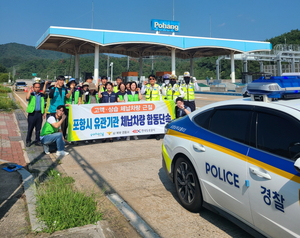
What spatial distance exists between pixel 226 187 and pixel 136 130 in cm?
590

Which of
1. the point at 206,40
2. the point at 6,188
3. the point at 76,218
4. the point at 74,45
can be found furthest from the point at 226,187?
the point at 74,45

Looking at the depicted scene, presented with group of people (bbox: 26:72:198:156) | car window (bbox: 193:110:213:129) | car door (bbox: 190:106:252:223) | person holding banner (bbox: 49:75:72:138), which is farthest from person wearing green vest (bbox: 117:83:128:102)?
car door (bbox: 190:106:252:223)

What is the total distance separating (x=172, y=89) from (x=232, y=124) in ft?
20.4

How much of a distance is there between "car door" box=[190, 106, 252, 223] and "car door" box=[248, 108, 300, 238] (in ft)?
0.43

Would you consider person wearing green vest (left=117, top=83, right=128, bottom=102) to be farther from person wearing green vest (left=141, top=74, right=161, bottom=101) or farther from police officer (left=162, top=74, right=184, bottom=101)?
police officer (left=162, top=74, right=184, bottom=101)

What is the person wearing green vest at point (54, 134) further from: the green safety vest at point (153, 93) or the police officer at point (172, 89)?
the police officer at point (172, 89)

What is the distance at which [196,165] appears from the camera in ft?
12.5

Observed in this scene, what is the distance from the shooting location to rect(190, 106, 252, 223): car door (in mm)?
3153

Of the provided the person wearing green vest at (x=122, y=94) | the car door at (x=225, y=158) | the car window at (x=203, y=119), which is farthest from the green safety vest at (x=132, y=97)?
the car door at (x=225, y=158)

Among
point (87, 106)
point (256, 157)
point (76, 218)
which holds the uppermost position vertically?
point (87, 106)

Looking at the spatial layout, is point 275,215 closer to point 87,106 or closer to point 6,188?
point 6,188

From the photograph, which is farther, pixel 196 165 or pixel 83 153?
pixel 83 153

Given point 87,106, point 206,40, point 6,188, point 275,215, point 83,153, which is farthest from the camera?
point 206,40

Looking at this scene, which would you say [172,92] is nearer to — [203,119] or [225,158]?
[203,119]
